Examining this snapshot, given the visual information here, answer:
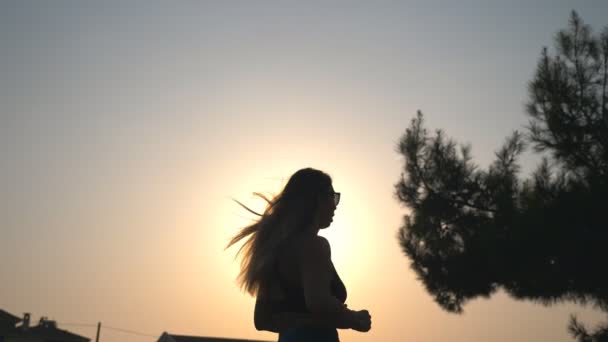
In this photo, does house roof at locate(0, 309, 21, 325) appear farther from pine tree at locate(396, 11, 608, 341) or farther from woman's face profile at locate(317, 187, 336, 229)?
woman's face profile at locate(317, 187, 336, 229)

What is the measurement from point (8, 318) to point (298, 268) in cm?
3050

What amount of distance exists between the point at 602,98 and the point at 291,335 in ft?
28.7

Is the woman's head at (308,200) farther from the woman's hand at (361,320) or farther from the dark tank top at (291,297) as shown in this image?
the woman's hand at (361,320)

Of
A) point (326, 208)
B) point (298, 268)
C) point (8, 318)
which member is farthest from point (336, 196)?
point (8, 318)

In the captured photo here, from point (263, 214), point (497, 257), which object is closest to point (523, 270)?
point (497, 257)

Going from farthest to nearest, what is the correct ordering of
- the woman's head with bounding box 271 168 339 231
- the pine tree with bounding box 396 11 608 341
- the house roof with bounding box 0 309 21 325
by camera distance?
1. the house roof with bounding box 0 309 21 325
2. the pine tree with bounding box 396 11 608 341
3. the woman's head with bounding box 271 168 339 231

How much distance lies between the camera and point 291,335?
2.00 metres

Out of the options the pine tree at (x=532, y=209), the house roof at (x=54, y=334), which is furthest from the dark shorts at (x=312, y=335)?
the house roof at (x=54, y=334)

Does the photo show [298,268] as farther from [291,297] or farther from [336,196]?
[336,196]

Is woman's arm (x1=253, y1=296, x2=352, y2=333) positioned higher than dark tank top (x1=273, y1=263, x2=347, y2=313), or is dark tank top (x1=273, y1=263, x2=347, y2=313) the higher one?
dark tank top (x1=273, y1=263, x2=347, y2=313)

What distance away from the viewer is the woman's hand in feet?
6.61

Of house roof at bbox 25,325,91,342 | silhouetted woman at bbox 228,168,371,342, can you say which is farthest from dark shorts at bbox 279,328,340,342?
house roof at bbox 25,325,91,342

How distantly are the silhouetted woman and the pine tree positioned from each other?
608cm

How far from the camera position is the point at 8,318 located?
2833 cm
